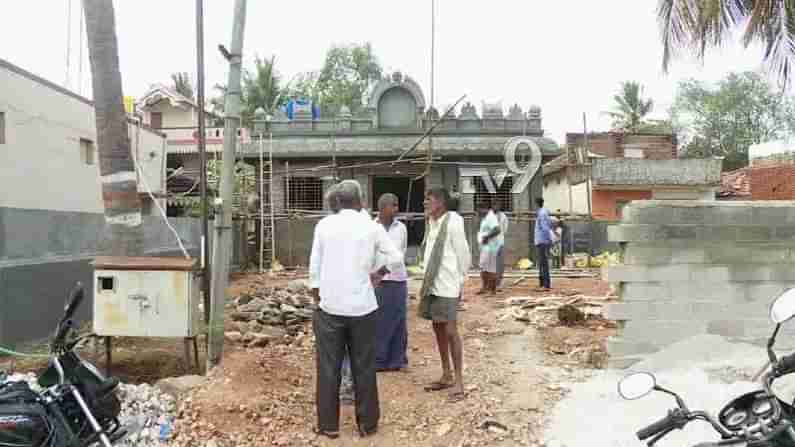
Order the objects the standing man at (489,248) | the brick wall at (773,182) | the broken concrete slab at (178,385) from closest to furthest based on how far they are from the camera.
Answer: the broken concrete slab at (178,385) → the standing man at (489,248) → the brick wall at (773,182)

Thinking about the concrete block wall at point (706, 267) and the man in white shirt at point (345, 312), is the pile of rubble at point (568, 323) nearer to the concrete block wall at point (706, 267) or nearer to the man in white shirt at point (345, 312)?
the concrete block wall at point (706, 267)

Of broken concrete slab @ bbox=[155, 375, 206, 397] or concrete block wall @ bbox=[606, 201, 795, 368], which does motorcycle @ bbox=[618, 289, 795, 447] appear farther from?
broken concrete slab @ bbox=[155, 375, 206, 397]

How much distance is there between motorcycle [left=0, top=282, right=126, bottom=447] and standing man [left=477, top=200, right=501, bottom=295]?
8.42m

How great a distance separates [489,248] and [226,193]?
657cm

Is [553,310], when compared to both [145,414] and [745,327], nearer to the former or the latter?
[745,327]

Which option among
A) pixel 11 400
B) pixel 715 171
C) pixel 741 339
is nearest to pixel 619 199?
pixel 715 171

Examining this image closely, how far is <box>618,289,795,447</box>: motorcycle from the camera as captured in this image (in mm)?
2150

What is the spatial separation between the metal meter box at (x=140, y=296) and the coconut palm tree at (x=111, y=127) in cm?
53

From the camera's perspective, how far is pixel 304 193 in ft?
64.7

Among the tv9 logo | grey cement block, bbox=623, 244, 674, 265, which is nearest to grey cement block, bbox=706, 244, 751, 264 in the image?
grey cement block, bbox=623, 244, 674, 265

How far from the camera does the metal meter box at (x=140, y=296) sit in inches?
225

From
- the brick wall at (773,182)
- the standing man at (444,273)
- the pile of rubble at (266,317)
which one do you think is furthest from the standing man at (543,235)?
the brick wall at (773,182)

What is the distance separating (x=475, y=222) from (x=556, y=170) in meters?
10.1

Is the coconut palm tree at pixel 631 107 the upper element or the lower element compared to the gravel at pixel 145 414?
upper
